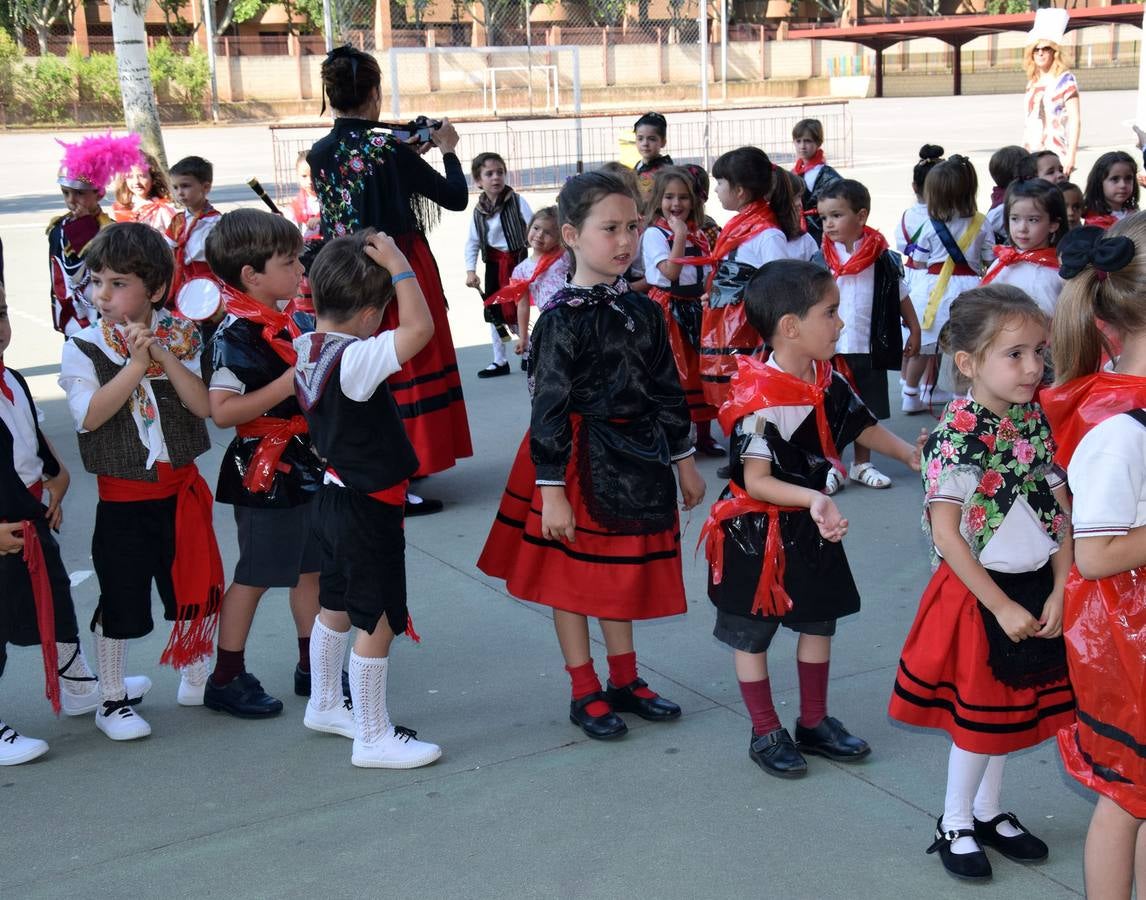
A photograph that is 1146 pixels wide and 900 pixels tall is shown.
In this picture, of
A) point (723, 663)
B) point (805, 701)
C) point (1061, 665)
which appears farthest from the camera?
point (723, 663)

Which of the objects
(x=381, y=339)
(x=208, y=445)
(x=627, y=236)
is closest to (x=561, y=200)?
(x=627, y=236)

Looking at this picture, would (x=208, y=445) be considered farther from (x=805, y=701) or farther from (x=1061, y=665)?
(x=1061, y=665)

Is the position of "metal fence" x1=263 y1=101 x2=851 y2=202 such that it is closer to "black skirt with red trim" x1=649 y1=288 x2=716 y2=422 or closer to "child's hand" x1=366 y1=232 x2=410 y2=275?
"black skirt with red trim" x1=649 y1=288 x2=716 y2=422

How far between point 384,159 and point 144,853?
325 centimetres

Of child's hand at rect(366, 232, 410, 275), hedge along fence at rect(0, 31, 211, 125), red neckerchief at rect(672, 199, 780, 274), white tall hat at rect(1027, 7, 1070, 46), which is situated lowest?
red neckerchief at rect(672, 199, 780, 274)

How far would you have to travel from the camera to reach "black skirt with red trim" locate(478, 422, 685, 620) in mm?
3697

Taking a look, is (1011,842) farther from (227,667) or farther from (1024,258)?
(1024,258)

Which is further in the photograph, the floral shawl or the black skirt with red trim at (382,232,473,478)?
the black skirt with red trim at (382,232,473,478)

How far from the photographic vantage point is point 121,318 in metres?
3.74

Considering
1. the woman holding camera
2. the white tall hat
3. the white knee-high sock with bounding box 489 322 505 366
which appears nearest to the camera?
the woman holding camera

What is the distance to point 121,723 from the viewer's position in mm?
3867

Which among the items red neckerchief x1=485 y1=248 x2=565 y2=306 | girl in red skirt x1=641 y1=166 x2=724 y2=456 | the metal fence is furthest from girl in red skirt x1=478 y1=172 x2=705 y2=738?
the metal fence

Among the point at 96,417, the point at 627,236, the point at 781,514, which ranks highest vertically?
the point at 627,236

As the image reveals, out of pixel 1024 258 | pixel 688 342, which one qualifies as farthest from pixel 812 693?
pixel 688 342
